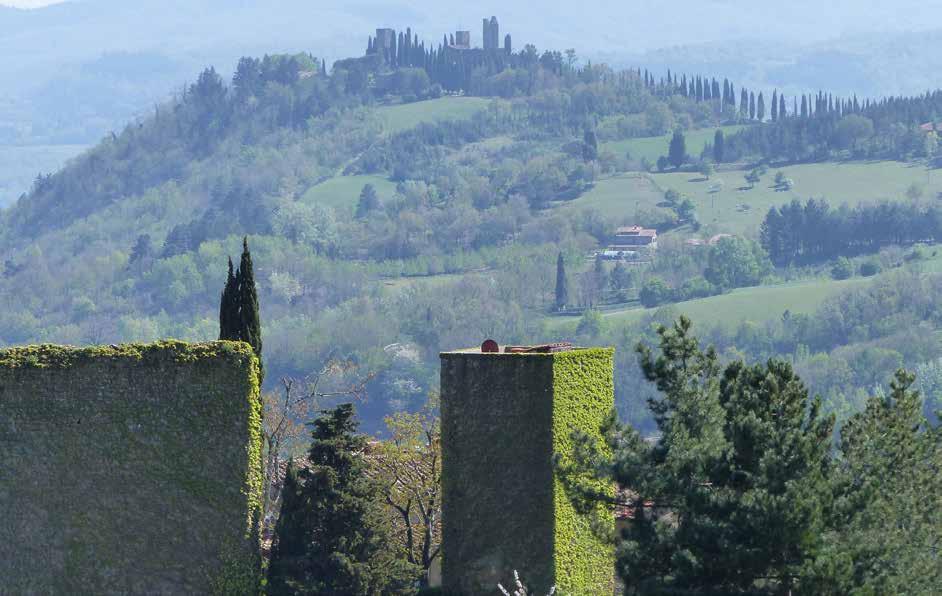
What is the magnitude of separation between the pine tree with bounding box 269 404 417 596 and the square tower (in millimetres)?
1743

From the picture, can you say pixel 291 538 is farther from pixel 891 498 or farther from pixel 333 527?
pixel 891 498

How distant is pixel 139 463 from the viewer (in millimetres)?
29000

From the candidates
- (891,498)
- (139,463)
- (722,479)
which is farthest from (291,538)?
(891,498)

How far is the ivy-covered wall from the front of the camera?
2886 cm

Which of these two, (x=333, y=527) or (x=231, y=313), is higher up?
(x=231, y=313)

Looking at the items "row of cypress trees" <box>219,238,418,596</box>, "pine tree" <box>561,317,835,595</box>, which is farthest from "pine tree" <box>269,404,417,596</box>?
"pine tree" <box>561,317,835,595</box>

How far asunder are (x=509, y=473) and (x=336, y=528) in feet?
10.9

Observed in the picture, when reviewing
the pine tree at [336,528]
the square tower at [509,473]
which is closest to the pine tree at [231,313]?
the pine tree at [336,528]

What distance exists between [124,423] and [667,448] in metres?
7.96

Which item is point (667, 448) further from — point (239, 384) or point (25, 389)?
point (25, 389)

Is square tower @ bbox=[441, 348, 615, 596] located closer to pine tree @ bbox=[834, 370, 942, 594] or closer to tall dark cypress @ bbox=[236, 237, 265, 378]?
pine tree @ bbox=[834, 370, 942, 594]

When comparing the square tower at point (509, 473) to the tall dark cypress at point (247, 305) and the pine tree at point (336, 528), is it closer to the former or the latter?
the pine tree at point (336, 528)

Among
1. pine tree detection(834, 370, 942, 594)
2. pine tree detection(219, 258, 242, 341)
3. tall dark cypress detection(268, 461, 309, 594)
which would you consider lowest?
tall dark cypress detection(268, 461, 309, 594)

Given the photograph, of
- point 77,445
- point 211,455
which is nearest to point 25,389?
point 77,445
